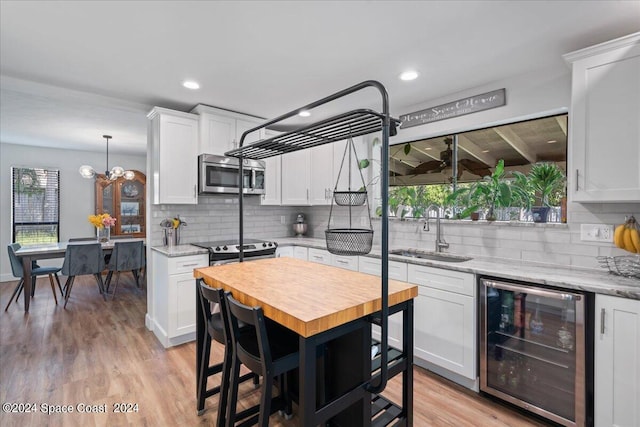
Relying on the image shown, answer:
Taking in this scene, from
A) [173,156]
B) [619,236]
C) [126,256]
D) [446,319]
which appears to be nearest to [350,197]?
[446,319]

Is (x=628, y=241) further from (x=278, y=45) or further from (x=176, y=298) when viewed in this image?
(x=176, y=298)

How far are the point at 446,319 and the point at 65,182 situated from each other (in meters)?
7.03

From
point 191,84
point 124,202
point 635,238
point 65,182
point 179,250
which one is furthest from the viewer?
point 124,202

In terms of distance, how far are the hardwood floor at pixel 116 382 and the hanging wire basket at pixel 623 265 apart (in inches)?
42.3

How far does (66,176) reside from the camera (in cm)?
604

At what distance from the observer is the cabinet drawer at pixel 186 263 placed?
9.75ft

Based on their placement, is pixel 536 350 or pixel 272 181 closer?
pixel 536 350

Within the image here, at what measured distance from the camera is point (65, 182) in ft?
19.8

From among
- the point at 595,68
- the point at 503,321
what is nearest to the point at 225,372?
the point at 503,321

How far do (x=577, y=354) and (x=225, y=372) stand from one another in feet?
6.63

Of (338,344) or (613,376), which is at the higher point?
(338,344)

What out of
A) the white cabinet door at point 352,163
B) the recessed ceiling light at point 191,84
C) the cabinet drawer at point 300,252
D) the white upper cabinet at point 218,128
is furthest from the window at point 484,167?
the recessed ceiling light at point 191,84

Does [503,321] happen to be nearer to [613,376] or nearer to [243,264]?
[613,376]

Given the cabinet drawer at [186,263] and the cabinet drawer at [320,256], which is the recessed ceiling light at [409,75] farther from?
the cabinet drawer at [186,263]
